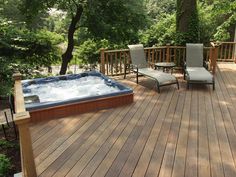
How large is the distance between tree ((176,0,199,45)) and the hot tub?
126 inches

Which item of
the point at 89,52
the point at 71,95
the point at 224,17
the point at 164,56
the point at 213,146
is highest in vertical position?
the point at 224,17

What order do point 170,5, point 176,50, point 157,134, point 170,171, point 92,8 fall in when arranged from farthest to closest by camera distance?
point 170,5 → point 92,8 → point 176,50 → point 157,134 → point 170,171

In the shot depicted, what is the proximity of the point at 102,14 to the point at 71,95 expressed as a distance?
659 cm

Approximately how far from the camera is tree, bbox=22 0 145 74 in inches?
420

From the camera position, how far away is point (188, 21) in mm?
8336

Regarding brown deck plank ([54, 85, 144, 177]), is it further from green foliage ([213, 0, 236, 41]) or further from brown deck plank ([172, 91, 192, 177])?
green foliage ([213, 0, 236, 41])

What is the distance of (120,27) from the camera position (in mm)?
11289

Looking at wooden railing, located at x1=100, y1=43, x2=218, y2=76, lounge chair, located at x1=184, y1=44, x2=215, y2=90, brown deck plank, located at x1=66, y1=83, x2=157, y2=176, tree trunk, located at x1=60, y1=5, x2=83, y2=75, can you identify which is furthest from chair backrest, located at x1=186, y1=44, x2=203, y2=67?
tree trunk, located at x1=60, y1=5, x2=83, y2=75

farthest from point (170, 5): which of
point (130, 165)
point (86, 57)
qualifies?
point (130, 165)

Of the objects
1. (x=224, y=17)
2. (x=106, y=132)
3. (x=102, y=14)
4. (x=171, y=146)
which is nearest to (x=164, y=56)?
(x=102, y=14)

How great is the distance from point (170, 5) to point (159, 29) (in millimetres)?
12906

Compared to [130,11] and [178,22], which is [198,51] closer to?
[178,22]

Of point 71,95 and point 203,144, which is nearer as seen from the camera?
point 203,144

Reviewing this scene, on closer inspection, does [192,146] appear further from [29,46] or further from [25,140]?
[29,46]
